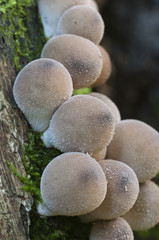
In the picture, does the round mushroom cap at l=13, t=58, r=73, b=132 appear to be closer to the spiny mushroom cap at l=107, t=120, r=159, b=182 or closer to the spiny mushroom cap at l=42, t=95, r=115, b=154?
the spiny mushroom cap at l=42, t=95, r=115, b=154

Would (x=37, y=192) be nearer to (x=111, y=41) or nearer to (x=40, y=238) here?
(x=40, y=238)

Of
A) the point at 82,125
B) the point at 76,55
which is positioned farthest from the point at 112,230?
the point at 76,55

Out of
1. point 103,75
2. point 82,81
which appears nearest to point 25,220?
point 82,81

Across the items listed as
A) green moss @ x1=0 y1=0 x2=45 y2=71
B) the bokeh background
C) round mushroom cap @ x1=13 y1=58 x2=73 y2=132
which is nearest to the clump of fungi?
round mushroom cap @ x1=13 y1=58 x2=73 y2=132

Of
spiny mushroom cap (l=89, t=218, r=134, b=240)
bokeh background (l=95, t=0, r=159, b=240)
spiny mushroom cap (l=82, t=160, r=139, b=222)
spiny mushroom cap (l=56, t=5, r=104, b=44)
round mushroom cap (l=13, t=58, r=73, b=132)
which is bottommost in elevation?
bokeh background (l=95, t=0, r=159, b=240)

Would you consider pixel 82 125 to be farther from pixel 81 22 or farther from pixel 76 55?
pixel 81 22

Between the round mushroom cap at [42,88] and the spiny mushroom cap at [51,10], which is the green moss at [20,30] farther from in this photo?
the round mushroom cap at [42,88]
